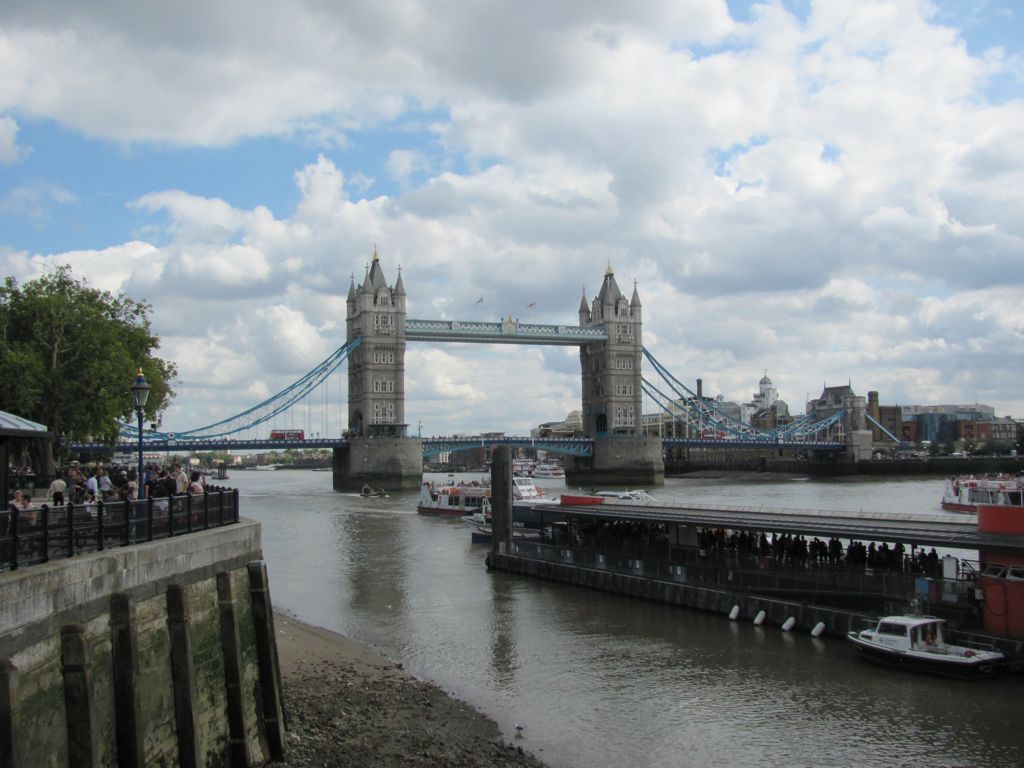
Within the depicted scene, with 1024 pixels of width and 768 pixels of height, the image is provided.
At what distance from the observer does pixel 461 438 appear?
109 m

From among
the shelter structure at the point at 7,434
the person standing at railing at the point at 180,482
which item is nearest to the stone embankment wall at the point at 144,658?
the shelter structure at the point at 7,434

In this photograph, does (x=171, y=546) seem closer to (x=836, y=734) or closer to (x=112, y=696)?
(x=112, y=696)

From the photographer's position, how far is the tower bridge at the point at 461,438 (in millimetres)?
98625

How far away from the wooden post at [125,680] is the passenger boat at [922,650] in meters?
15.1

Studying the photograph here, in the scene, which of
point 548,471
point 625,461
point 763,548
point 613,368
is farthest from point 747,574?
point 548,471

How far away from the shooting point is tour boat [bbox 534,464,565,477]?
15000 centimetres

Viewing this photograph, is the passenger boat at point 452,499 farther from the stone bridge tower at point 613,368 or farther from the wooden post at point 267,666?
the stone bridge tower at point 613,368

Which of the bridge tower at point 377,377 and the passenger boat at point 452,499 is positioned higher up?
the bridge tower at point 377,377

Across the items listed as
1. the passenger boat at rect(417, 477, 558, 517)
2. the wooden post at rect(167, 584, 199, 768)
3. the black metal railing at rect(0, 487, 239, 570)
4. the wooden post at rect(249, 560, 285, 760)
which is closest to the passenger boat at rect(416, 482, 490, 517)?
the passenger boat at rect(417, 477, 558, 517)

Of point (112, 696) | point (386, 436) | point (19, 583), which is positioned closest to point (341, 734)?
point (112, 696)

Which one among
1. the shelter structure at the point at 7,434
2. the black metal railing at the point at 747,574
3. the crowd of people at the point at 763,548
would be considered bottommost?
the black metal railing at the point at 747,574

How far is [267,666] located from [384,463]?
83.8 meters

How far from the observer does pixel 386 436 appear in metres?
103

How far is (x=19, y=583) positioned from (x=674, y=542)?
23821 millimetres
